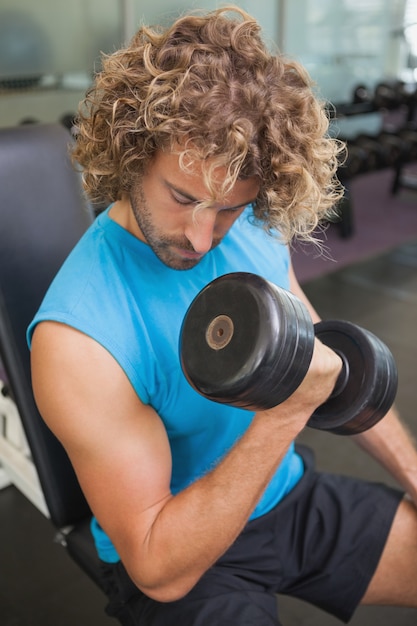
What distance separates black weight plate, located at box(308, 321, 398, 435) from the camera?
0.84 m

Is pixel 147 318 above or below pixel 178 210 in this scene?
below

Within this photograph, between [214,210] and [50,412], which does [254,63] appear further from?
[50,412]

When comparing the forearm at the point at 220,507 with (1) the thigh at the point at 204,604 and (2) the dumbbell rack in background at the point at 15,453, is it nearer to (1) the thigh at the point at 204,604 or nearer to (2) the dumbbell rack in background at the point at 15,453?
(1) the thigh at the point at 204,604

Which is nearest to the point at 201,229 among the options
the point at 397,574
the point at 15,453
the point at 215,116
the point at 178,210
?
the point at 178,210

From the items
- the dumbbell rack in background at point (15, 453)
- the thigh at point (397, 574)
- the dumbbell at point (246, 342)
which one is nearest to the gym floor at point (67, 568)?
the dumbbell rack in background at point (15, 453)

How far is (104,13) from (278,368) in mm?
3254

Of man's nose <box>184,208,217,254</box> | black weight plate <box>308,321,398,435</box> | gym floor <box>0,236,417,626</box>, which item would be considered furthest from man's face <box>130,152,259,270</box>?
gym floor <box>0,236,417,626</box>

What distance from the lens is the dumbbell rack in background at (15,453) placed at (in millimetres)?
1310

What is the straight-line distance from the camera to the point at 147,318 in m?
0.87

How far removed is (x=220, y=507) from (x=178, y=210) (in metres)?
0.37

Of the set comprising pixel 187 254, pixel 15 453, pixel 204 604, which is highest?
pixel 187 254

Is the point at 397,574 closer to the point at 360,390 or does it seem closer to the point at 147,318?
the point at 360,390

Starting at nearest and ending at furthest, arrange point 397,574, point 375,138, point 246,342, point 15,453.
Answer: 1. point 246,342
2. point 397,574
3. point 15,453
4. point 375,138

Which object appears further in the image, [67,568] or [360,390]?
[67,568]
